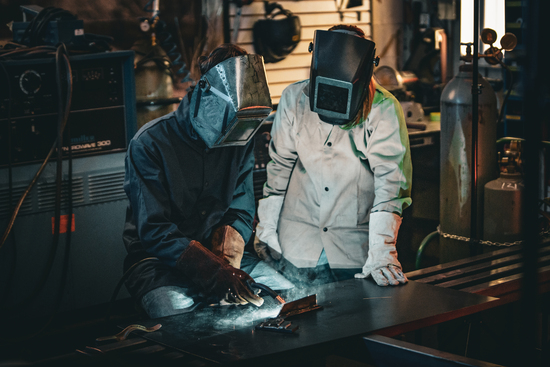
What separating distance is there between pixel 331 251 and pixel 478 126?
136 cm

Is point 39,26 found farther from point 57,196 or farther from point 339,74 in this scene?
point 339,74

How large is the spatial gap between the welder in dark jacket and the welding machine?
1.29 meters

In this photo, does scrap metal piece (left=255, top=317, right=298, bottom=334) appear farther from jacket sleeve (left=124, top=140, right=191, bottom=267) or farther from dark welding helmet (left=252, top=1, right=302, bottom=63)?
dark welding helmet (left=252, top=1, right=302, bottom=63)

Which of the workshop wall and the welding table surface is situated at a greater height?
the workshop wall

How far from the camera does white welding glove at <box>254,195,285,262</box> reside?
277 cm

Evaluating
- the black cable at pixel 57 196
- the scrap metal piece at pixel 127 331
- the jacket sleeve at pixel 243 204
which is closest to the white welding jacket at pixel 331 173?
the jacket sleeve at pixel 243 204

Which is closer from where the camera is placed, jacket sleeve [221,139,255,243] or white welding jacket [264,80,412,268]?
white welding jacket [264,80,412,268]

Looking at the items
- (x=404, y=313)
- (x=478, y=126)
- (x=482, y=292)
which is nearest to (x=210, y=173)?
(x=404, y=313)

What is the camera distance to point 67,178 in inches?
145

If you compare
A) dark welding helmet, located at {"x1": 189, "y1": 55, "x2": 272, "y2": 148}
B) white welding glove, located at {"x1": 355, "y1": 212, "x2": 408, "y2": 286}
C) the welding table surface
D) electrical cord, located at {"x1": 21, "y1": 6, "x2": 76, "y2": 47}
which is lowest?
the welding table surface

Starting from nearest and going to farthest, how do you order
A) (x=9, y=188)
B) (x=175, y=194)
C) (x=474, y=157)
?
1. (x=175, y=194)
2. (x=474, y=157)
3. (x=9, y=188)

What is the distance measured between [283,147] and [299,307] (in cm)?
90

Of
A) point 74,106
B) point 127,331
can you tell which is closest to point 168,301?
point 127,331

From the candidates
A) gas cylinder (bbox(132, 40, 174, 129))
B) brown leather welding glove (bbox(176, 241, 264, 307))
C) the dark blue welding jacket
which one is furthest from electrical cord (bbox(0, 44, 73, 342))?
brown leather welding glove (bbox(176, 241, 264, 307))
